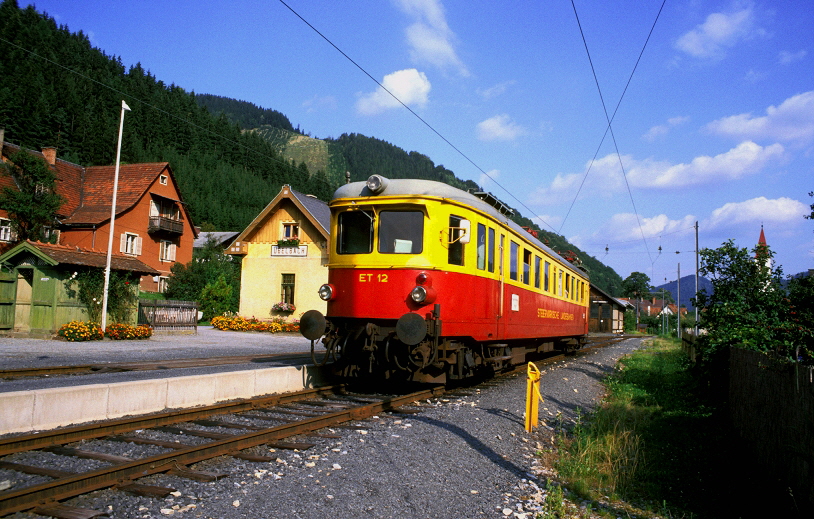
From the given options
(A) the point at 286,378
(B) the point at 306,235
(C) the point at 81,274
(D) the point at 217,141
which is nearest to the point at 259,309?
(B) the point at 306,235

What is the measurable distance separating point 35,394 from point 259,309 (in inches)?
933

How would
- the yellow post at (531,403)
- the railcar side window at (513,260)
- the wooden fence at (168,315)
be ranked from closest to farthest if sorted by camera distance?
the yellow post at (531,403)
the railcar side window at (513,260)
the wooden fence at (168,315)

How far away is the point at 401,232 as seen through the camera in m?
8.93

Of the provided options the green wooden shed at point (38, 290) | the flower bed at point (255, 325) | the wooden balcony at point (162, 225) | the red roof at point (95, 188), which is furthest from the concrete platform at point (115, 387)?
the wooden balcony at point (162, 225)

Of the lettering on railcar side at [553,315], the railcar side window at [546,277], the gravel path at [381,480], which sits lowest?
the gravel path at [381,480]

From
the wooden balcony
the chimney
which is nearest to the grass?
the wooden balcony

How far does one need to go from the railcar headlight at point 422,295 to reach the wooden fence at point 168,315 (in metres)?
16.6

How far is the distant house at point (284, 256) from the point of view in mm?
28734

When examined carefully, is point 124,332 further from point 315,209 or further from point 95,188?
point 95,188

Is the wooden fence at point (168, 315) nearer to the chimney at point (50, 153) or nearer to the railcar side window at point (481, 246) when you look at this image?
the railcar side window at point (481, 246)

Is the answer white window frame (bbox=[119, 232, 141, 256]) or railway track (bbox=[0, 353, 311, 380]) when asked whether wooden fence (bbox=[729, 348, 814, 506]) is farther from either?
white window frame (bbox=[119, 232, 141, 256])

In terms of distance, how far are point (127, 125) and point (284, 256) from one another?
69.2m

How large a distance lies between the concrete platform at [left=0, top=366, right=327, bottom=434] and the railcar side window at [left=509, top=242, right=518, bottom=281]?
4.35m

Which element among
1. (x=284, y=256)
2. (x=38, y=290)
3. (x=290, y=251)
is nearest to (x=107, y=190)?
(x=284, y=256)
